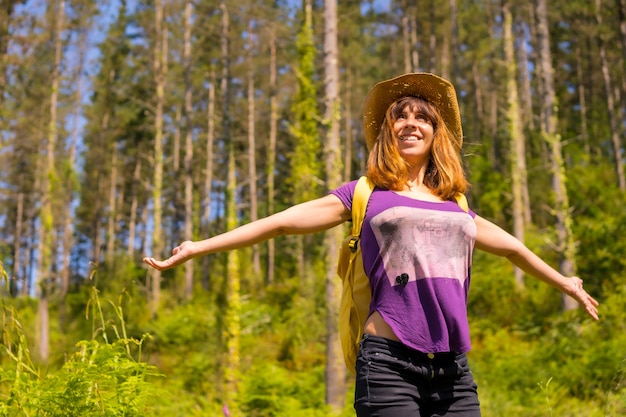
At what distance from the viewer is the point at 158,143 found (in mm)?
22688

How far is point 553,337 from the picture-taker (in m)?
11.8

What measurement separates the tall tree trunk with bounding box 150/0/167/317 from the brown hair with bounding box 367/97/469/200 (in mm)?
19122

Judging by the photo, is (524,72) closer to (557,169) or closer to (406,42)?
(406,42)

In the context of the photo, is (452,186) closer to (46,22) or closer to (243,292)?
(243,292)

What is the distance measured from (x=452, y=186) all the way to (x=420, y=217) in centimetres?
24

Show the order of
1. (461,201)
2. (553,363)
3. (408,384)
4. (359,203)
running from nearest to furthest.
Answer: (408,384)
(359,203)
(461,201)
(553,363)

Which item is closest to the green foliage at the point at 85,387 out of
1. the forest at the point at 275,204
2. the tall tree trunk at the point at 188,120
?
the forest at the point at 275,204

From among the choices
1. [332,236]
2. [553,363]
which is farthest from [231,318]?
[553,363]

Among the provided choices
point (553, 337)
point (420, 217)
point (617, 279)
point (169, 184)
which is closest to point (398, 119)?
point (420, 217)

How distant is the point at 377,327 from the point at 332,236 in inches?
305

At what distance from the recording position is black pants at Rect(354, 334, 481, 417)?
2195mm

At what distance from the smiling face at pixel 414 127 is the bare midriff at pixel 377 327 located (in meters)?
0.61

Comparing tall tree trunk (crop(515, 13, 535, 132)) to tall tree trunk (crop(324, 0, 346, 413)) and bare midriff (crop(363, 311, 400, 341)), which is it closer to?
tall tree trunk (crop(324, 0, 346, 413))

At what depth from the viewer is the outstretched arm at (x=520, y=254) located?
2.62 meters
